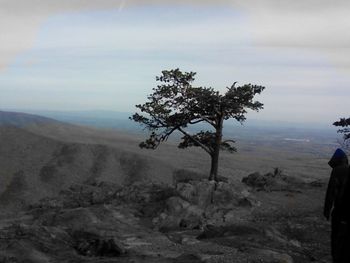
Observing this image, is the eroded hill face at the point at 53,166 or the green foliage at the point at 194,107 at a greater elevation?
the green foliage at the point at 194,107

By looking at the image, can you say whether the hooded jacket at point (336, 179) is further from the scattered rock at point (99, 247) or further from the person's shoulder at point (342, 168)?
the scattered rock at point (99, 247)

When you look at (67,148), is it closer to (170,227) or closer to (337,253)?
(170,227)

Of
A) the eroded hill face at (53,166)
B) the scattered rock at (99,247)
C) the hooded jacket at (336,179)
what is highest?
the hooded jacket at (336,179)

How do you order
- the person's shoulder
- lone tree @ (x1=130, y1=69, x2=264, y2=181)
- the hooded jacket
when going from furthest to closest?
lone tree @ (x1=130, y1=69, x2=264, y2=181)
the person's shoulder
the hooded jacket

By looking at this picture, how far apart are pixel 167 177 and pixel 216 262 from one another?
65354 millimetres

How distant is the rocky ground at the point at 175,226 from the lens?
14.4 m

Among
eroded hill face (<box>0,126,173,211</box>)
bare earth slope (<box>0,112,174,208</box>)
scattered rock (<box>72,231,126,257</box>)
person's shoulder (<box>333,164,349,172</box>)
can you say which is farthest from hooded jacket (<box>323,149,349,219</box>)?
bare earth slope (<box>0,112,174,208</box>)

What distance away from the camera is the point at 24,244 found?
1447 cm

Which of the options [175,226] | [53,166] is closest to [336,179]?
[175,226]

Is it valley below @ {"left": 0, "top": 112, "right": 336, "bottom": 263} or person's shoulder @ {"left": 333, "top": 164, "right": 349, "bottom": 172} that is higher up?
person's shoulder @ {"left": 333, "top": 164, "right": 349, "bottom": 172}

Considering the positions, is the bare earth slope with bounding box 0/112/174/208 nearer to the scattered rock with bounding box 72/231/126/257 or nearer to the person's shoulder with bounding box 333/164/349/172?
the scattered rock with bounding box 72/231/126/257

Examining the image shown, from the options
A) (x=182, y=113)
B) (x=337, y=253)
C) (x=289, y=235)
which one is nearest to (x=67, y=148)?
(x=182, y=113)

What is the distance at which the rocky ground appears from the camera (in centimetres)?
1441

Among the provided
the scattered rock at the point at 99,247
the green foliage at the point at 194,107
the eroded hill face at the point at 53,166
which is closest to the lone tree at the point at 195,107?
the green foliage at the point at 194,107
